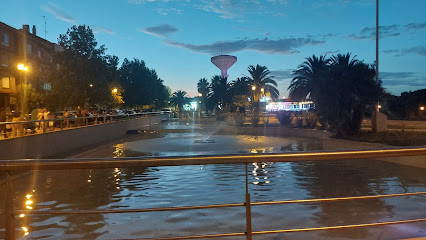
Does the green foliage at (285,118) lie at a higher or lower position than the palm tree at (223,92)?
lower

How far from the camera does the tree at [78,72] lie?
3231cm

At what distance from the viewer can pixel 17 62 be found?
43125 mm

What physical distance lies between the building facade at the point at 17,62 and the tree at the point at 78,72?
4124mm

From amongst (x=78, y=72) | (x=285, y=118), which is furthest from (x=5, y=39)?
(x=285, y=118)

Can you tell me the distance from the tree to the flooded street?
Answer: 75.6 feet

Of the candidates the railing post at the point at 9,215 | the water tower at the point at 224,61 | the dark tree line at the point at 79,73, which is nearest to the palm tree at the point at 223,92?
the water tower at the point at 224,61

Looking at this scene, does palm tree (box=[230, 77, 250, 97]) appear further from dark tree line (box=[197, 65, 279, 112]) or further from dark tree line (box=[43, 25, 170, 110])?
dark tree line (box=[43, 25, 170, 110])

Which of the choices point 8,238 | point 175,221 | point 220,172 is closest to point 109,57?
point 220,172

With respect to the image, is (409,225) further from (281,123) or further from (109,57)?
(109,57)

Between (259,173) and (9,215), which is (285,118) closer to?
(259,173)

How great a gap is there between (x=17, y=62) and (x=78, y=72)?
16149 millimetres

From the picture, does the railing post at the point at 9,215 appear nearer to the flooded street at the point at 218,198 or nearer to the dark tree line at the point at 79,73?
the flooded street at the point at 218,198

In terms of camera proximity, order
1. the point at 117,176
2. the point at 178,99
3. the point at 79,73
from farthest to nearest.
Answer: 1. the point at 178,99
2. the point at 79,73
3. the point at 117,176

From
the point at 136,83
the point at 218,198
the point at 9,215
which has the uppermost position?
the point at 136,83
